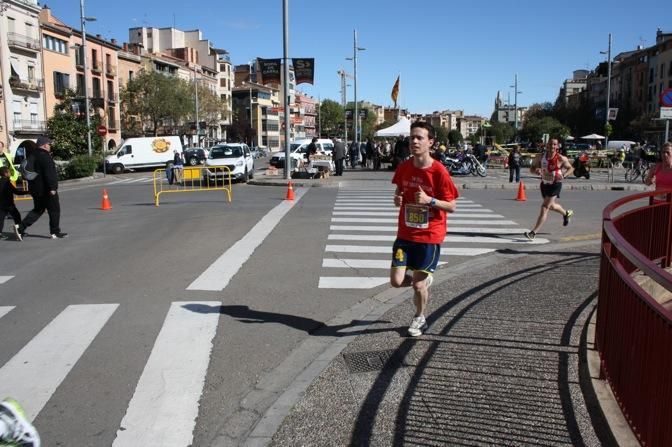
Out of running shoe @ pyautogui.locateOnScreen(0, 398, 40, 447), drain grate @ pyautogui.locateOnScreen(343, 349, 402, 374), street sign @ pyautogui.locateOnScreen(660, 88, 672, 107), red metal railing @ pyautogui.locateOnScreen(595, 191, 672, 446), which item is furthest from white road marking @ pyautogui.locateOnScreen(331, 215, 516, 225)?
running shoe @ pyautogui.locateOnScreen(0, 398, 40, 447)

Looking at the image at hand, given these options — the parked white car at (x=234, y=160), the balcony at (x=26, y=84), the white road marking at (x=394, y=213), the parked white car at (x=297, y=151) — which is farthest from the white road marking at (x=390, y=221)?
the balcony at (x=26, y=84)

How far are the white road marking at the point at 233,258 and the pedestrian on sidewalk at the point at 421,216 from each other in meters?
2.81

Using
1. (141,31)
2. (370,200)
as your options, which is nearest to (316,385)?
(370,200)

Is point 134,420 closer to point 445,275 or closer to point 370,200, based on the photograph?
point 445,275

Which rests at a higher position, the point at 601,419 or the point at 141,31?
the point at 141,31

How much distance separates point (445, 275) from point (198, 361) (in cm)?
406

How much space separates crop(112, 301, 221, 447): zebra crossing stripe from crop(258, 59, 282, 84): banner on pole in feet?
69.9

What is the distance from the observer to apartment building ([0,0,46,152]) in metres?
48.7

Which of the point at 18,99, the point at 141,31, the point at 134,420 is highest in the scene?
the point at 141,31

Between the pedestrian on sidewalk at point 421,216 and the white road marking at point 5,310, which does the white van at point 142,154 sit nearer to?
the white road marking at point 5,310

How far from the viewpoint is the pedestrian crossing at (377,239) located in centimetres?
823

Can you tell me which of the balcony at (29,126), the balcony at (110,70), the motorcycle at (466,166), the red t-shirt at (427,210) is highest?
the balcony at (110,70)

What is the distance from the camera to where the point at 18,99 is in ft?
165

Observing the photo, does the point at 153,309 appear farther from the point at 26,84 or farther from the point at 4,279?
the point at 26,84
